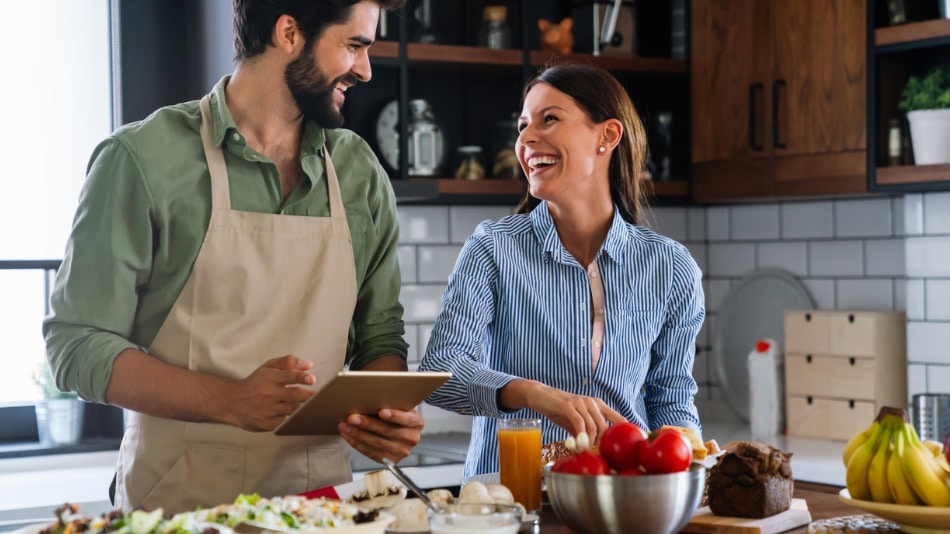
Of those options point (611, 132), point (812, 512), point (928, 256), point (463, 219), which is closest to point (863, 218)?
point (928, 256)

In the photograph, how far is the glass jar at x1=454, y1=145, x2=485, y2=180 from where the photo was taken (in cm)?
405

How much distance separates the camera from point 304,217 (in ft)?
7.68

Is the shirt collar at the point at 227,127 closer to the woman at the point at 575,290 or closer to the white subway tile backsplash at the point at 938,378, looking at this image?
the woman at the point at 575,290

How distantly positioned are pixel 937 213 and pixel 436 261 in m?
1.66

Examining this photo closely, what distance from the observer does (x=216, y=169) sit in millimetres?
2273

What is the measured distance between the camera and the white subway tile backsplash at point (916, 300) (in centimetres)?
391

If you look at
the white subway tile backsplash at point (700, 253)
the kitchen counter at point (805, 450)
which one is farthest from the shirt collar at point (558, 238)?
the white subway tile backsplash at point (700, 253)

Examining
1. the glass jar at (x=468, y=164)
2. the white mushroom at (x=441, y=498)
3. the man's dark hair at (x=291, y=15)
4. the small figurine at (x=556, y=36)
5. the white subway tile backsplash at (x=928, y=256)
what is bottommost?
the white mushroom at (x=441, y=498)

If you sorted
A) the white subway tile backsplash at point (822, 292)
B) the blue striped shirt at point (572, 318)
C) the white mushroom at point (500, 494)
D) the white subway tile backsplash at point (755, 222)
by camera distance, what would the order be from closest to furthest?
the white mushroom at point (500, 494) < the blue striped shirt at point (572, 318) < the white subway tile backsplash at point (822, 292) < the white subway tile backsplash at point (755, 222)

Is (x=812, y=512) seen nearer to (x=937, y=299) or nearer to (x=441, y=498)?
(x=441, y=498)

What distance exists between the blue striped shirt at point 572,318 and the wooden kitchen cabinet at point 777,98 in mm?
1606

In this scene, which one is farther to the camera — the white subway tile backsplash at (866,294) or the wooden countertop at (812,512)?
the white subway tile backsplash at (866,294)

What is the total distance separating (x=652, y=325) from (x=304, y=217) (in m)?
0.77

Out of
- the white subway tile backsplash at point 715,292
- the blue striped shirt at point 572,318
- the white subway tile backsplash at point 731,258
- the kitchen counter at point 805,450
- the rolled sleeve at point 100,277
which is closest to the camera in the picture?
the rolled sleeve at point 100,277
